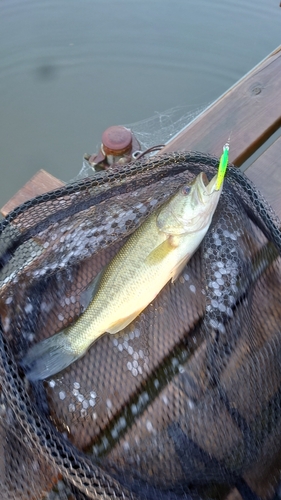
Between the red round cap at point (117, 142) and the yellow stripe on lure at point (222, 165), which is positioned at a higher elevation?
the red round cap at point (117, 142)

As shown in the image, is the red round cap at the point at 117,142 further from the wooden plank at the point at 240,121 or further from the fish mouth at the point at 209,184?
the fish mouth at the point at 209,184

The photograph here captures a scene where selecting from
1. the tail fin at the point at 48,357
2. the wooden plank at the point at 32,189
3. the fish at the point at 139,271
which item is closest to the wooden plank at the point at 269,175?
the fish at the point at 139,271

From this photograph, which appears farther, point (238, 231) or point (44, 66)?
point (44, 66)

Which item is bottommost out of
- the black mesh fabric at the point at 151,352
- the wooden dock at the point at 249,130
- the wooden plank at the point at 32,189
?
the black mesh fabric at the point at 151,352

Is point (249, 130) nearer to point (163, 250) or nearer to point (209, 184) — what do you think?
point (209, 184)

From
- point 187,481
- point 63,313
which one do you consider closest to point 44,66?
point 63,313

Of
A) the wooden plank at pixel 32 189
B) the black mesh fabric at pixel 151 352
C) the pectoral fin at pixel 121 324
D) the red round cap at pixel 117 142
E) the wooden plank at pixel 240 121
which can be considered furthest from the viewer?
the red round cap at pixel 117 142

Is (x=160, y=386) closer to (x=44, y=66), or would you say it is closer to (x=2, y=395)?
(x=2, y=395)
